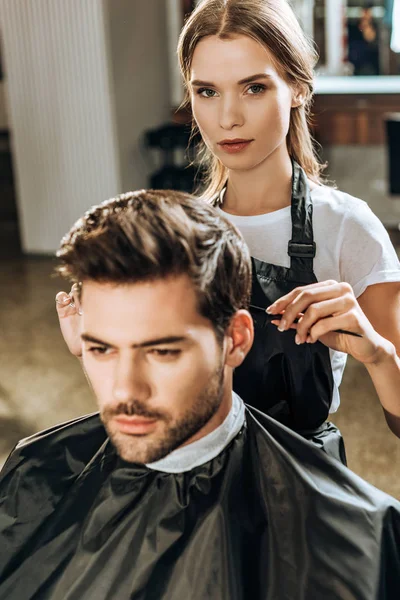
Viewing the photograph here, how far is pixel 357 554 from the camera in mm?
1140

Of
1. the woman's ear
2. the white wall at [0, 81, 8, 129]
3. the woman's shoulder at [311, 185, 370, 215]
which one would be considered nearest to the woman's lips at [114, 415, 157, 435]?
the woman's shoulder at [311, 185, 370, 215]

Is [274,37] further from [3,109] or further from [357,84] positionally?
[3,109]

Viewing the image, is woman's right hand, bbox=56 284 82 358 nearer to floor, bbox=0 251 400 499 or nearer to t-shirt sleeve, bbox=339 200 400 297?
t-shirt sleeve, bbox=339 200 400 297

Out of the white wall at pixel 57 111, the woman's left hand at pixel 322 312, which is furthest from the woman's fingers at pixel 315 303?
the white wall at pixel 57 111

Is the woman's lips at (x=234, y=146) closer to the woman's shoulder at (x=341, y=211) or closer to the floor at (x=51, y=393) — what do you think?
the woman's shoulder at (x=341, y=211)

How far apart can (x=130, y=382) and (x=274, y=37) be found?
647 millimetres

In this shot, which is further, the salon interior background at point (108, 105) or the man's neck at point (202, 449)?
the salon interior background at point (108, 105)

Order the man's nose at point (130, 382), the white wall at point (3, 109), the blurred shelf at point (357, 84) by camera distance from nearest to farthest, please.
A: the man's nose at point (130, 382)
the blurred shelf at point (357, 84)
the white wall at point (3, 109)

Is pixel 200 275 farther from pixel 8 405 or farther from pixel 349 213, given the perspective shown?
pixel 8 405

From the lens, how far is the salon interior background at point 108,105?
5250 mm

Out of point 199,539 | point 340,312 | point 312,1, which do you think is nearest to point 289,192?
point 340,312

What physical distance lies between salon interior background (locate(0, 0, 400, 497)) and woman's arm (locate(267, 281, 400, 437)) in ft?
10.9

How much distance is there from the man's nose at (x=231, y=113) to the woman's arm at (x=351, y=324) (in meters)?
0.32

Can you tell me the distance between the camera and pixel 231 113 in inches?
52.3
